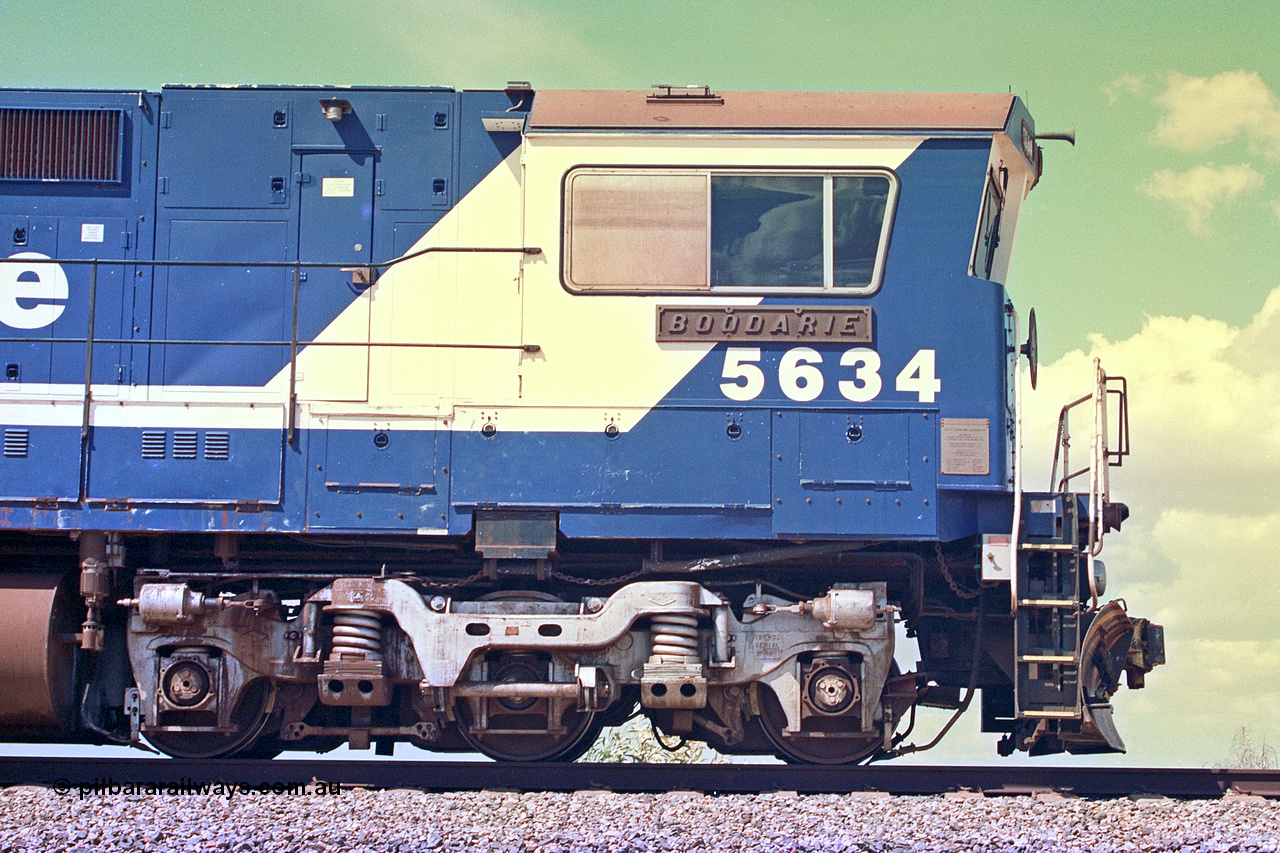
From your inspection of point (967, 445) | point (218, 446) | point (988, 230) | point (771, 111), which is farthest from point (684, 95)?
point (218, 446)

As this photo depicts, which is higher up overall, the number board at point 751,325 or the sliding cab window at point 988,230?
the sliding cab window at point 988,230

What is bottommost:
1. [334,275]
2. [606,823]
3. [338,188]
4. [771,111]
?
[606,823]

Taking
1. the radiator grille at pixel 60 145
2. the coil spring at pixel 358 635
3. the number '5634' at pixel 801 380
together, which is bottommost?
the coil spring at pixel 358 635

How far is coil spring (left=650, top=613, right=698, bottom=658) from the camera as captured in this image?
8164 mm

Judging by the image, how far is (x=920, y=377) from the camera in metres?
8.28

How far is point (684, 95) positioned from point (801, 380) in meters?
2.09

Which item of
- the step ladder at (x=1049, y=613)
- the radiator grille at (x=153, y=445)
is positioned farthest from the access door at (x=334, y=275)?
the step ladder at (x=1049, y=613)

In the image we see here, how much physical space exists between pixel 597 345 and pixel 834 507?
6.21 feet

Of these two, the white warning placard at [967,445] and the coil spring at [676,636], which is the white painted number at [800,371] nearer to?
the white warning placard at [967,445]

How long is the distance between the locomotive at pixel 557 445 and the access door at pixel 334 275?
0.9 inches

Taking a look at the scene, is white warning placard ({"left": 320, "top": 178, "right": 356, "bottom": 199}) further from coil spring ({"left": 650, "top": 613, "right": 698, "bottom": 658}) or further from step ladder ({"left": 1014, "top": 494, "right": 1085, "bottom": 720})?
step ladder ({"left": 1014, "top": 494, "right": 1085, "bottom": 720})

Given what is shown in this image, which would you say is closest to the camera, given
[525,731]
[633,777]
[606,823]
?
[606,823]

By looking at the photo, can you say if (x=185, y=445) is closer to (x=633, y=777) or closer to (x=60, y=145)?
(x=60, y=145)

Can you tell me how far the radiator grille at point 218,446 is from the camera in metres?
8.38
